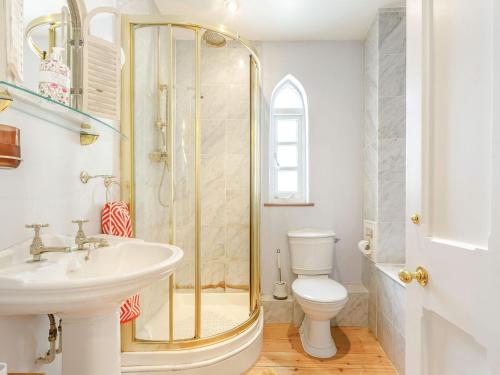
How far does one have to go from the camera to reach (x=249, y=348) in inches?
69.3

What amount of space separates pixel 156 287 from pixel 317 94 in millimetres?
2059

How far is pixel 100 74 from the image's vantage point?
115cm

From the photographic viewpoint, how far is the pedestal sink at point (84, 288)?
628 mm

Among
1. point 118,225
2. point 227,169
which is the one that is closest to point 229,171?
point 227,169

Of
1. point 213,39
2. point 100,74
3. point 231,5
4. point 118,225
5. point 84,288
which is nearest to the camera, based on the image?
point 84,288

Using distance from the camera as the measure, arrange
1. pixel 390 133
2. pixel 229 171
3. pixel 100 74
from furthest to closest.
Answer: pixel 229 171, pixel 390 133, pixel 100 74

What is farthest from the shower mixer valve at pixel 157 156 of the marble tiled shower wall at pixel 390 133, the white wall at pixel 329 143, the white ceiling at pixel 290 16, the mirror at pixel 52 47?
the marble tiled shower wall at pixel 390 133

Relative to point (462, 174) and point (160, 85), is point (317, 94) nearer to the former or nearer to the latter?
point (160, 85)

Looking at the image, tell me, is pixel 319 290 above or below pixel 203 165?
below

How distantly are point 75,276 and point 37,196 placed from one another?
13.3 inches

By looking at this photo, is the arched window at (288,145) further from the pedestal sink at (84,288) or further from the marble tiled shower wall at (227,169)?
the pedestal sink at (84,288)

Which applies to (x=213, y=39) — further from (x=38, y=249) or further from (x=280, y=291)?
(x=280, y=291)

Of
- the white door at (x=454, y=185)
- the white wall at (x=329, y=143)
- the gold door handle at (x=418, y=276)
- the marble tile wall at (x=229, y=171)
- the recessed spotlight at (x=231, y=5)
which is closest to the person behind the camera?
the white door at (x=454, y=185)

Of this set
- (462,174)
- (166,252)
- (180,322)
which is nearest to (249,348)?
(180,322)
